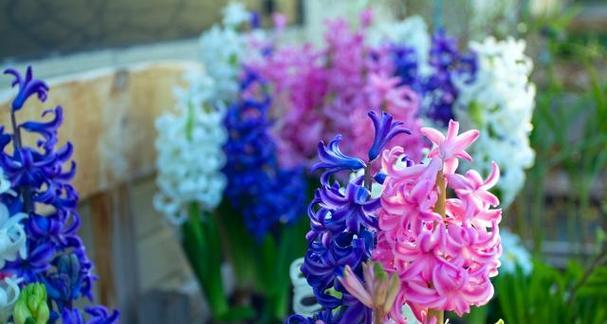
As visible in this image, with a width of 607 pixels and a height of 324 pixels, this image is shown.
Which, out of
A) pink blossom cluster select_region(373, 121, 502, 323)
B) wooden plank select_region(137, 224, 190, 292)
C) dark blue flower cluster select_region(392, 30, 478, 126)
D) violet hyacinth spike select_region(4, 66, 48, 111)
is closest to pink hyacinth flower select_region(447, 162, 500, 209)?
pink blossom cluster select_region(373, 121, 502, 323)

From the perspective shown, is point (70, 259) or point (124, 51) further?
point (124, 51)

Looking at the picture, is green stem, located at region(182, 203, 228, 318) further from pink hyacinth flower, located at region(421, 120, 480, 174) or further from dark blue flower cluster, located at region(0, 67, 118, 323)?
pink hyacinth flower, located at region(421, 120, 480, 174)

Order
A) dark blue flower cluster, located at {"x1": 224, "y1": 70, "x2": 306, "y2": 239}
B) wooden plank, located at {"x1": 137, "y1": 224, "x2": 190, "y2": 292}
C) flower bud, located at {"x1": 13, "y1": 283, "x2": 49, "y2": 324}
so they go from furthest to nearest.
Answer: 1. wooden plank, located at {"x1": 137, "y1": 224, "x2": 190, "y2": 292}
2. dark blue flower cluster, located at {"x1": 224, "y1": 70, "x2": 306, "y2": 239}
3. flower bud, located at {"x1": 13, "y1": 283, "x2": 49, "y2": 324}

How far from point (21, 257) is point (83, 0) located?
4.45 feet

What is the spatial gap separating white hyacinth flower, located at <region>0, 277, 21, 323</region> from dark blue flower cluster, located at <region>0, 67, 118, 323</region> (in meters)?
0.05

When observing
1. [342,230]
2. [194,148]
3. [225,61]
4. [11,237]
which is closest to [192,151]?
[194,148]

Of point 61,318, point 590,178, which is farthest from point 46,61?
point 590,178

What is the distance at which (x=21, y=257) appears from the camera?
3.57 feet

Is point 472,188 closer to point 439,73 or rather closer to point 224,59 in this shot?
point 439,73

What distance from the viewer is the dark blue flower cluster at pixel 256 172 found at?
214 cm

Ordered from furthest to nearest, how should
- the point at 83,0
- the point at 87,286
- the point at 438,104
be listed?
the point at 83,0 < the point at 438,104 < the point at 87,286

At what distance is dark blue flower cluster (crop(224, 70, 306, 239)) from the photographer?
214 cm

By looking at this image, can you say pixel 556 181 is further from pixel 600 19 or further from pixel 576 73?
pixel 600 19

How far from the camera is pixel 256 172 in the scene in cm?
217
